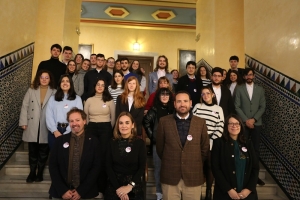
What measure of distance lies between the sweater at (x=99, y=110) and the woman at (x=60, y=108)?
A: 147mm

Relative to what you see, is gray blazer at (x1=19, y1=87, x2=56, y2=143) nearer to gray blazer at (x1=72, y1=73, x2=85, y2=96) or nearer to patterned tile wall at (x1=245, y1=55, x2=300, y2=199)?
gray blazer at (x1=72, y1=73, x2=85, y2=96)

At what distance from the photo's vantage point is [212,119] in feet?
9.77

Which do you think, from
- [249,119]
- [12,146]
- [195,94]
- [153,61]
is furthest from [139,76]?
[153,61]

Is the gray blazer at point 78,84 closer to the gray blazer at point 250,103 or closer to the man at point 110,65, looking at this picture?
the man at point 110,65

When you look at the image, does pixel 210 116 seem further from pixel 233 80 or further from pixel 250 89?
pixel 233 80

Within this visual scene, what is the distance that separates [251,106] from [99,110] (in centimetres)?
208

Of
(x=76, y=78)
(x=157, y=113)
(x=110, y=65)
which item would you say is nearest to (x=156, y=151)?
(x=157, y=113)

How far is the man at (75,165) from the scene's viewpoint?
2.27 meters

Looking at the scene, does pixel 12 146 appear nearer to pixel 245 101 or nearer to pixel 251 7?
pixel 245 101

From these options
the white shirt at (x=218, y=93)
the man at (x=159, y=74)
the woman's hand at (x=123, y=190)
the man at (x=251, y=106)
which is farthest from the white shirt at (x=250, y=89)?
the woman's hand at (x=123, y=190)

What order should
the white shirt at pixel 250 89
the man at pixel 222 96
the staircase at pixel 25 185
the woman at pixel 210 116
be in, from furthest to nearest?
the white shirt at pixel 250 89
the man at pixel 222 96
the staircase at pixel 25 185
the woman at pixel 210 116

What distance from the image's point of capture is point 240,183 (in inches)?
92.2

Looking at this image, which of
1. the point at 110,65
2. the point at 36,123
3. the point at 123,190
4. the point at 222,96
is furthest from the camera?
the point at 110,65

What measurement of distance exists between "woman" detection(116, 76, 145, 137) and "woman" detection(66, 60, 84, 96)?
1.10m
